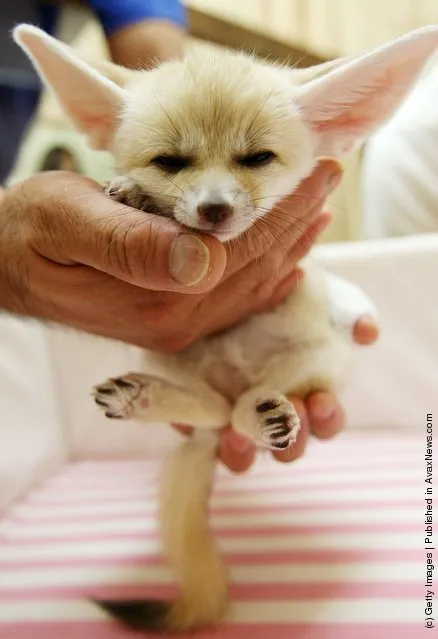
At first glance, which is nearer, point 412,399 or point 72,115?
point 72,115

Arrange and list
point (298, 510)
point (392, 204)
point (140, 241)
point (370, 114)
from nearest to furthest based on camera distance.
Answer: point (140, 241), point (370, 114), point (298, 510), point (392, 204)

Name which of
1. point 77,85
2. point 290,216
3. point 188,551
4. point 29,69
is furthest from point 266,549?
point 29,69

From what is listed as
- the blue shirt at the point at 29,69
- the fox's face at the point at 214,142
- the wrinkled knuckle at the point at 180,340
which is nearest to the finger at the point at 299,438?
the wrinkled knuckle at the point at 180,340

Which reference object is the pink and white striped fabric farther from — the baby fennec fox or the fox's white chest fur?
the fox's white chest fur

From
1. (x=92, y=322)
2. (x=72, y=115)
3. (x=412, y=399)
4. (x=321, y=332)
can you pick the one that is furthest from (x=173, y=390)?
(x=412, y=399)

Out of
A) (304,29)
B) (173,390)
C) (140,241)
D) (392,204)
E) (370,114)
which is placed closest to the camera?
(140,241)

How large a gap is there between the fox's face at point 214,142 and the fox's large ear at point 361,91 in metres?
0.04

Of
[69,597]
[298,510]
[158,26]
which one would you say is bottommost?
[69,597]

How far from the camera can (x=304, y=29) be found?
170 cm

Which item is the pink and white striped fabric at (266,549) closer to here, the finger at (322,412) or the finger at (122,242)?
the finger at (322,412)

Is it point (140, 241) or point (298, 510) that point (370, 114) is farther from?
point (298, 510)

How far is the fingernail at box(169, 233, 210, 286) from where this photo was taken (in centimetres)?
80

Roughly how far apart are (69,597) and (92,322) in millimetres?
484

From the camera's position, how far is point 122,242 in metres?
0.81
